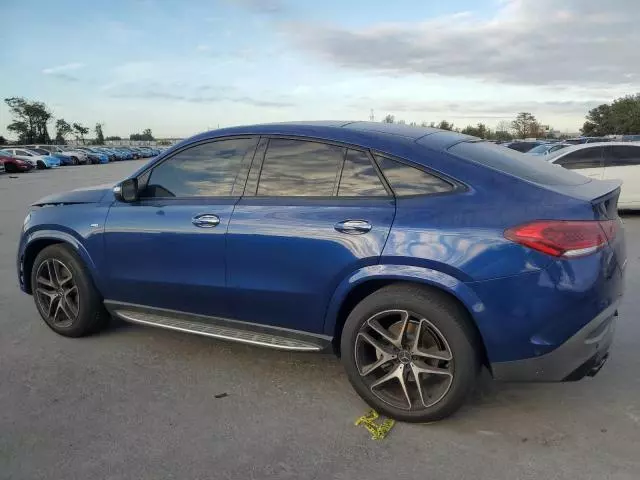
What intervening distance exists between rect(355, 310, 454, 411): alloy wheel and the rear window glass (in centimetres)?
97

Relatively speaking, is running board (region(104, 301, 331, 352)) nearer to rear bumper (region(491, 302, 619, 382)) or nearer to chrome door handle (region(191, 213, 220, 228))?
chrome door handle (region(191, 213, 220, 228))

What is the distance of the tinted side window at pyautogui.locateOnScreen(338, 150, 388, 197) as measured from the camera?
322cm

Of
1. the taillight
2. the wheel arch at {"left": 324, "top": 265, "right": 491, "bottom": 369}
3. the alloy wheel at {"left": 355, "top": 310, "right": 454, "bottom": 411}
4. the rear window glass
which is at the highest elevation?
the rear window glass

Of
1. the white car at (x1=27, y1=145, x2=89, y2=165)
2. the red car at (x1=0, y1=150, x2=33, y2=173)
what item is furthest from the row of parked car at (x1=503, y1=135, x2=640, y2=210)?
the white car at (x1=27, y1=145, x2=89, y2=165)

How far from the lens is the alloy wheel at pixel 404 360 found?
3064mm

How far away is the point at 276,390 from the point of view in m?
3.60

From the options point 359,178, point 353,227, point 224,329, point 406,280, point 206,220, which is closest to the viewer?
point 406,280

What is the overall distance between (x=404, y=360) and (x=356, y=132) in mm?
1409

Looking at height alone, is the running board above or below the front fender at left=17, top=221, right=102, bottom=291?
below

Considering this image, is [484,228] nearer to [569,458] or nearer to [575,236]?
[575,236]

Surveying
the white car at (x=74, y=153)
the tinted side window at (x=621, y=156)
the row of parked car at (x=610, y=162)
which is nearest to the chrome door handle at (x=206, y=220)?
the row of parked car at (x=610, y=162)

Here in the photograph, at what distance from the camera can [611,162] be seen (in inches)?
452

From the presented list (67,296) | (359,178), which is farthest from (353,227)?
(67,296)

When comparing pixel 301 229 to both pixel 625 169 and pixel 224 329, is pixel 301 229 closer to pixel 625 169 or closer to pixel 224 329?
pixel 224 329
